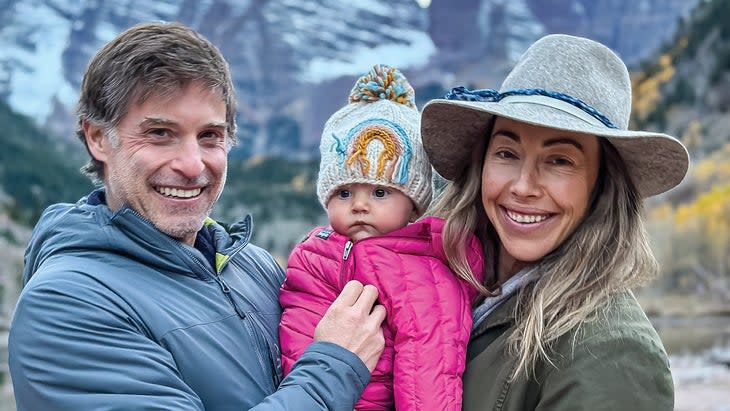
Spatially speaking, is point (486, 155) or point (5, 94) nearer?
point (486, 155)

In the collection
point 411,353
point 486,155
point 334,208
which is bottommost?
point 411,353

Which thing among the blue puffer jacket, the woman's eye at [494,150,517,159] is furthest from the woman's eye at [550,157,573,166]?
the blue puffer jacket

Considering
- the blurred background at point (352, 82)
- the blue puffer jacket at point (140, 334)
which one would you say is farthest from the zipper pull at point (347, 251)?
the blurred background at point (352, 82)

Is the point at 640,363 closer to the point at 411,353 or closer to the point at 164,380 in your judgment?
the point at 411,353

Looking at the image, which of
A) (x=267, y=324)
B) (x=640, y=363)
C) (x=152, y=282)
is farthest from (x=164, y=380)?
(x=640, y=363)

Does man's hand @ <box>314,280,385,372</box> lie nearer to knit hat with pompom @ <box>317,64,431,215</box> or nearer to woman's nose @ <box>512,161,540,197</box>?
knit hat with pompom @ <box>317,64,431,215</box>

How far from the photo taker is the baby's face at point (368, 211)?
2584 millimetres

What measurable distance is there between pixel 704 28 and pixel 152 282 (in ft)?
232

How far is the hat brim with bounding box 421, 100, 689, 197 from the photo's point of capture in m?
2.20

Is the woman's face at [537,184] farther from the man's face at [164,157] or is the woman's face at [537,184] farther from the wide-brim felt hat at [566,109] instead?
the man's face at [164,157]

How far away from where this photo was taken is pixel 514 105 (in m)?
2.31

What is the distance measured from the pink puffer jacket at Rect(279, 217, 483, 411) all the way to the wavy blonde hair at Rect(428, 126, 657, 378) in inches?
3.7

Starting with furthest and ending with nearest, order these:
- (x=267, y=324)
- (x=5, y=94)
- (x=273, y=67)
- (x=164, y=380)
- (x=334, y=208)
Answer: (x=273, y=67) → (x=5, y=94) → (x=334, y=208) → (x=267, y=324) → (x=164, y=380)

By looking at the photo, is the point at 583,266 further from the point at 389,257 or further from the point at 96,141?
the point at 96,141
